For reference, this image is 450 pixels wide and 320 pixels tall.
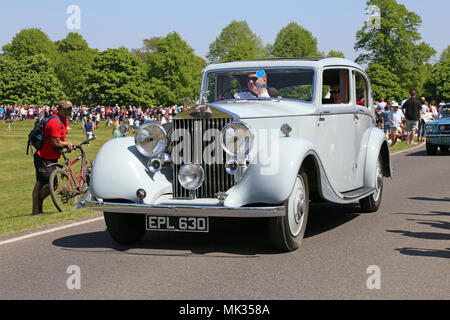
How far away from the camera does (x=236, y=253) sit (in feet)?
22.0

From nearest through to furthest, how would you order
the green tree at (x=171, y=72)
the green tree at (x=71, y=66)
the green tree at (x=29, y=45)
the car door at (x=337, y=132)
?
the car door at (x=337, y=132)
the green tree at (x=171, y=72)
the green tree at (x=71, y=66)
the green tree at (x=29, y=45)

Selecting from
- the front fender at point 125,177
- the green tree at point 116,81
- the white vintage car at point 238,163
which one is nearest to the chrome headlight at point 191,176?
the white vintage car at point 238,163

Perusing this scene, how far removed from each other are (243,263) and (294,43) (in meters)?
85.5

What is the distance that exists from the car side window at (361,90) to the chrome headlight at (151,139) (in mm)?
3298

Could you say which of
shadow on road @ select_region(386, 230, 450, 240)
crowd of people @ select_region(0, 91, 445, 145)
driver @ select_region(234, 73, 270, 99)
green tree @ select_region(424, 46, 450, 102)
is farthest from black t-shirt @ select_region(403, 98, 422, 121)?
green tree @ select_region(424, 46, 450, 102)

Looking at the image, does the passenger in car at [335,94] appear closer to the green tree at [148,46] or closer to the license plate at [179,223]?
the license plate at [179,223]

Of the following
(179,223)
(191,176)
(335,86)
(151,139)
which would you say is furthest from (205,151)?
(335,86)

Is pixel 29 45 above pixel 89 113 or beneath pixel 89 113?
above

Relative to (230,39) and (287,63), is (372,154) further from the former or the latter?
(230,39)

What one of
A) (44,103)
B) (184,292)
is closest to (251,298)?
(184,292)

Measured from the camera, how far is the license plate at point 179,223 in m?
6.52

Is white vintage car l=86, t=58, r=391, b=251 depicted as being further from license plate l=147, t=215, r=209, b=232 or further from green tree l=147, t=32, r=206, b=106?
green tree l=147, t=32, r=206, b=106

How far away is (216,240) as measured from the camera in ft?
24.4

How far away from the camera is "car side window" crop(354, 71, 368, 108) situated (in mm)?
9245
